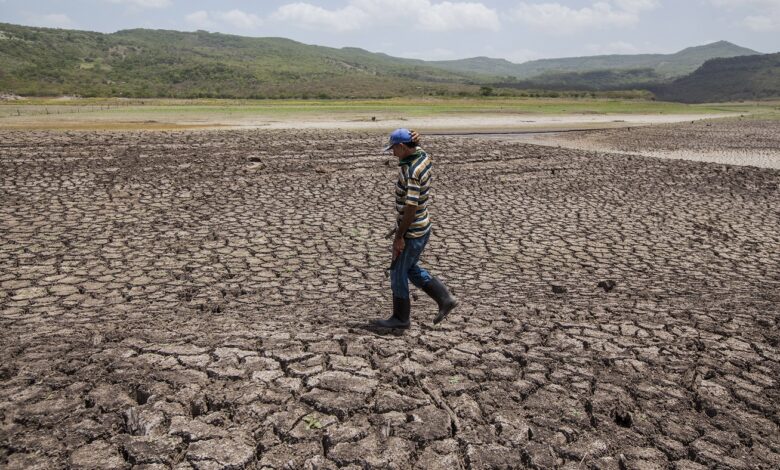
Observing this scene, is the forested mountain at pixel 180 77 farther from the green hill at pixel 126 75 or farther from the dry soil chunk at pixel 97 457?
the dry soil chunk at pixel 97 457

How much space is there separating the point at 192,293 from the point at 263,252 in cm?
172

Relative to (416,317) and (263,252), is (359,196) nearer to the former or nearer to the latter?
(263,252)

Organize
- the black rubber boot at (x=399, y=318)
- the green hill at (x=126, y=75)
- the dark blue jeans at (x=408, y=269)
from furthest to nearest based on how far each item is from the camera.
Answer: the green hill at (x=126, y=75) → the black rubber boot at (x=399, y=318) → the dark blue jeans at (x=408, y=269)

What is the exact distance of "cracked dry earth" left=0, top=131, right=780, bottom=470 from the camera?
11.8 ft

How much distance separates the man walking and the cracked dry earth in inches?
10.8

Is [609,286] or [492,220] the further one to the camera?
[492,220]

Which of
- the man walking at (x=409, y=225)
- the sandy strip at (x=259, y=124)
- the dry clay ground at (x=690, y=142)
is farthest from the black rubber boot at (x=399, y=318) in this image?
the sandy strip at (x=259, y=124)

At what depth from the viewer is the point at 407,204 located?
15.1ft

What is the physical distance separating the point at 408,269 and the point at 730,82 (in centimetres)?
15044

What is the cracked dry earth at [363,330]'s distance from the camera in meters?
3.58

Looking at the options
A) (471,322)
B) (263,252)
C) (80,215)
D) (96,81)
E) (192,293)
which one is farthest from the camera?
(96,81)

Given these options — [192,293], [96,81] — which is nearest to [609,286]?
[192,293]

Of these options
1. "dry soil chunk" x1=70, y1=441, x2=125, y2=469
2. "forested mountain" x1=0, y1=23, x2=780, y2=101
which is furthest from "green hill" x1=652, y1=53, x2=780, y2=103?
"dry soil chunk" x1=70, y1=441, x2=125, y2=469

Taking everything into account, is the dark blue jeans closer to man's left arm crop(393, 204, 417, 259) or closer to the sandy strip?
man's left arm crop(393, 204, 417, 259)
